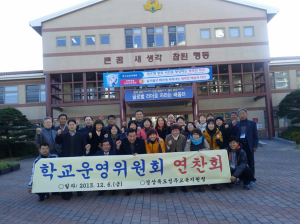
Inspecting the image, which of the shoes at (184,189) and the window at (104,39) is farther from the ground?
the window at (104,39)

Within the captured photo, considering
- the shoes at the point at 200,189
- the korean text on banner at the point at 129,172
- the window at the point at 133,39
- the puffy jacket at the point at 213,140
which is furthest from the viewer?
the window at the point at 133,39

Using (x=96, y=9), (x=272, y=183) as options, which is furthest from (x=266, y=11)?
(x=272, y=183)

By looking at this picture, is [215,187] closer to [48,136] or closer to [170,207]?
[170,207]

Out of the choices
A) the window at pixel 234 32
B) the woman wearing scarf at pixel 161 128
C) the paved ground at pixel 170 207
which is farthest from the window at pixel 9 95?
the window at pixel 234 32

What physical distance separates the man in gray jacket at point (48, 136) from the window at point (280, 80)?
60.4 feet

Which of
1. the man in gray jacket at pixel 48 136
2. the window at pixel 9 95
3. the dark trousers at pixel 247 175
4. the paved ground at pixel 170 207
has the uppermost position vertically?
the window at pixel 9 95

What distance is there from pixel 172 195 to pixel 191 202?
2.02 ft

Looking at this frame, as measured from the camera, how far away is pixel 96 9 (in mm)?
18047

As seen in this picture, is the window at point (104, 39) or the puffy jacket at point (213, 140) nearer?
the puffy jacket at point (213, 140)

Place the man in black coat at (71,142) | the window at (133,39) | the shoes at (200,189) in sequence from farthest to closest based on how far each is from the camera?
the window at (133,39)
the man in black coat at (71,142)
the shoes at (200,189)

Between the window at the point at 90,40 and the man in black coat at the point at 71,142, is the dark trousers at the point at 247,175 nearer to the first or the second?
the man in black coat at the point at 71,142

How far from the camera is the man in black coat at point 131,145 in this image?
564 centimetres

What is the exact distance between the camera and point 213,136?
6.04 metres

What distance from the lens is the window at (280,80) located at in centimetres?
1972
